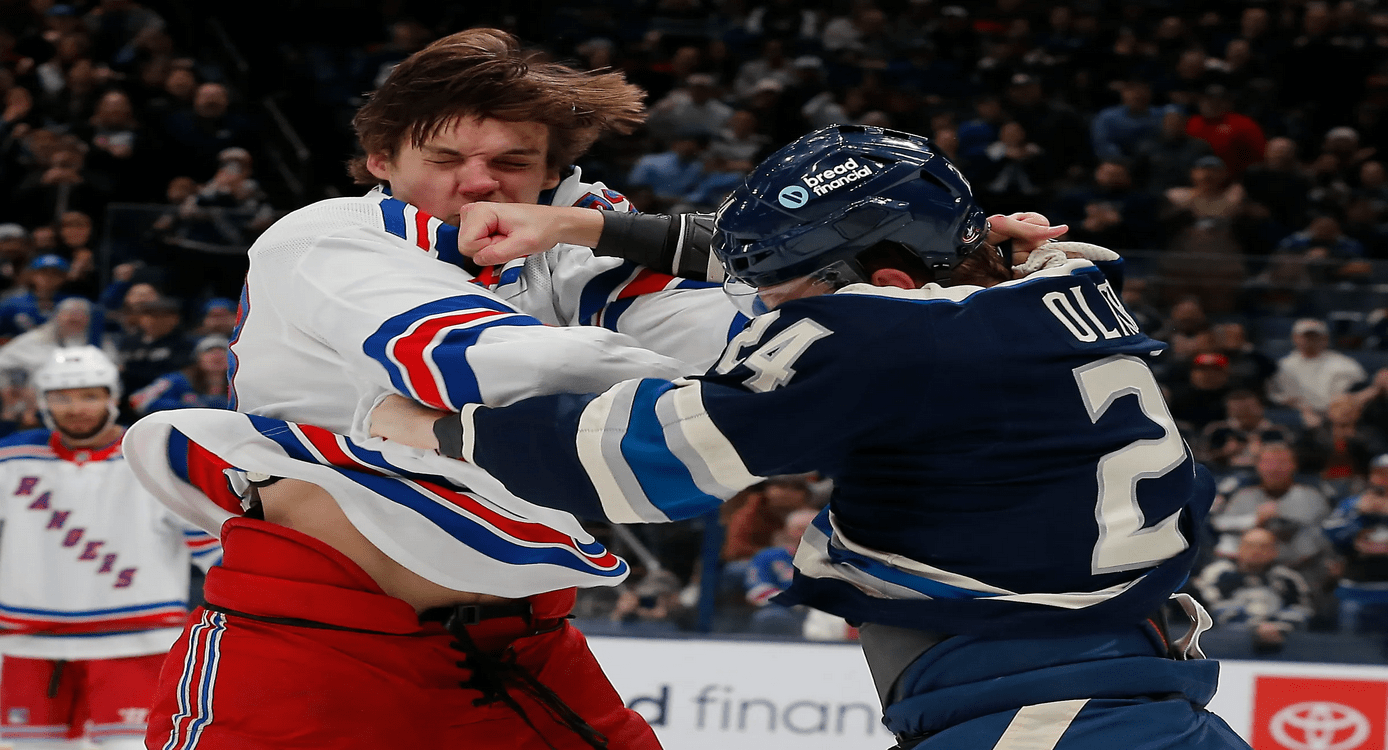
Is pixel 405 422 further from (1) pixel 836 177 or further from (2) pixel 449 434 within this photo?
(1) pixel 836 177

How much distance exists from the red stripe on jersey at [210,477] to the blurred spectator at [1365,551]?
14.5 ft

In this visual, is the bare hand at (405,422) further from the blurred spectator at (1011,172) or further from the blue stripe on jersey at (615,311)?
the blurred spectator at (1011,172)

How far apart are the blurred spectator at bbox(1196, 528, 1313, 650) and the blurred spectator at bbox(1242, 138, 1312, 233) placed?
2.92 meters

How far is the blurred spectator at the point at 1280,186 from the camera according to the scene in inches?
317

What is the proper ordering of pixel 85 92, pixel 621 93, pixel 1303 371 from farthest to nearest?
pixel 85 92
pixel 1303 371
pixel 621 93

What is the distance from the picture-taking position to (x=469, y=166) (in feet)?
7.08

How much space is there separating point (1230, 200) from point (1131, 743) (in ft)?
22.5

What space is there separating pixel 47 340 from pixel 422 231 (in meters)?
5.31

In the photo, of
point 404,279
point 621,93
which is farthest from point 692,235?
point 404,279

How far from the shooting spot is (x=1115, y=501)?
1.66m

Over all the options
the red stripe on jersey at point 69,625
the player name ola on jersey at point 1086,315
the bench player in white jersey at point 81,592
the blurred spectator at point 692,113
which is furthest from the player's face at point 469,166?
the blurred spectator at point 692,113

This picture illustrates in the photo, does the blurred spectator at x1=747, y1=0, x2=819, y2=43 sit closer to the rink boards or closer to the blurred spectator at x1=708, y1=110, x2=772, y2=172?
the blurred spectator at x1=708, y1=110, x2=772, y2=172

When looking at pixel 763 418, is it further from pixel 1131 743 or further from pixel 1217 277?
pixel 1217 277

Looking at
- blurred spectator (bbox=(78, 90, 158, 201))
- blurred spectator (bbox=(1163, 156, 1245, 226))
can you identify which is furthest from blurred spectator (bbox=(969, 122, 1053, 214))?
blurred spectator (bbox=(78, 90, 158, 201))
